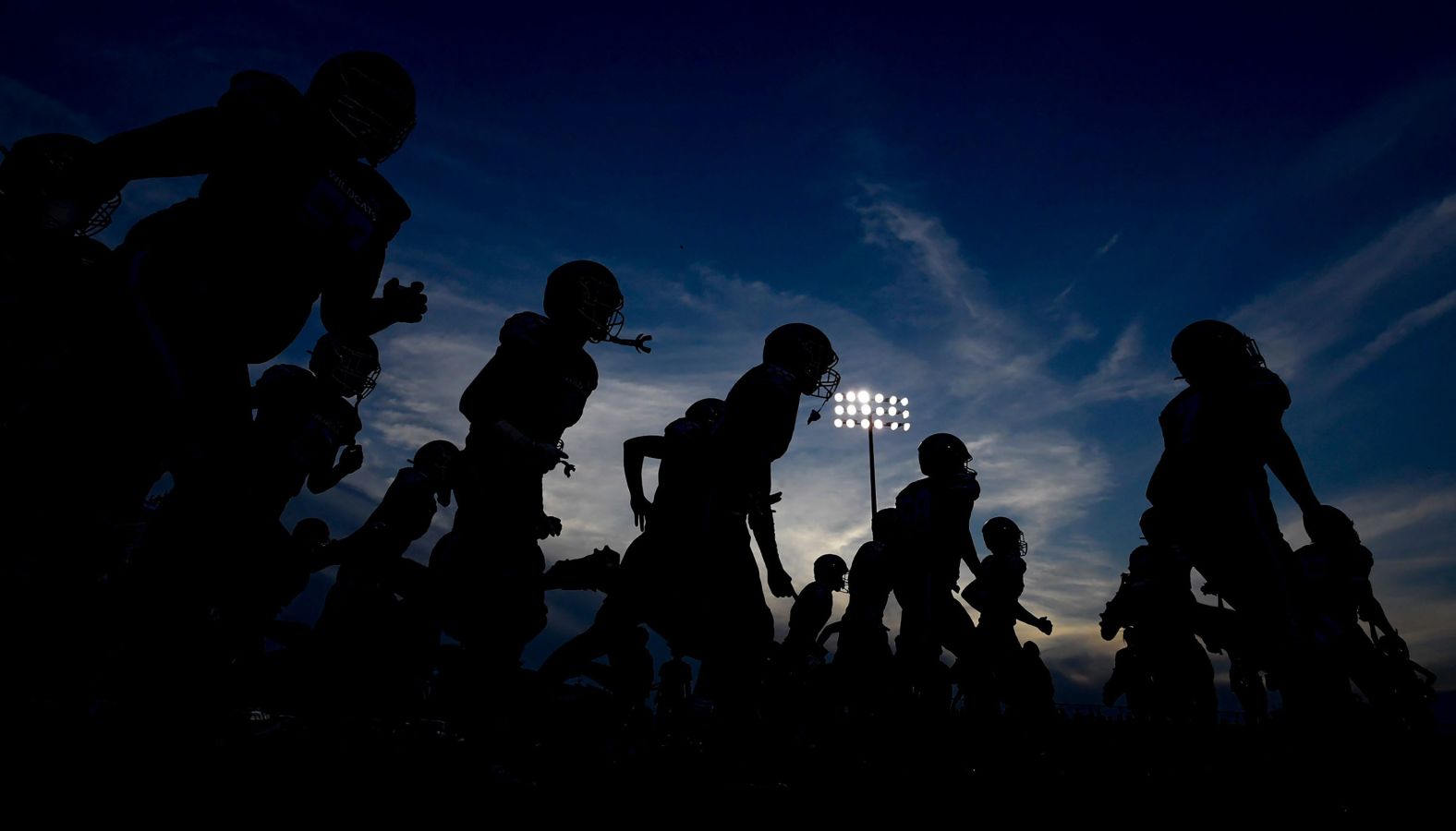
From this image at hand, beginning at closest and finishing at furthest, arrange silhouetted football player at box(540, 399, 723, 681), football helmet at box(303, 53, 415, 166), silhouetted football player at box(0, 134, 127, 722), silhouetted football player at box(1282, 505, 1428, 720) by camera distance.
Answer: silhouetted football player at box(0, 134, 127, 722) → football helmet at box(303, 53, 415, 166) → silhouetted football player at box(1282, 505, 1428, 720) → silhouetted football player at box(540, 399, 723, 681)

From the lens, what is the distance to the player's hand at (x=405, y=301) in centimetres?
422

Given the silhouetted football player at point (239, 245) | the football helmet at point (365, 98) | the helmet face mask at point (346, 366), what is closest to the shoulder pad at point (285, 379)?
the helmet face mask at point (346, 366)

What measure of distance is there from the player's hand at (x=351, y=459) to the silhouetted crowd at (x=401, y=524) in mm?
97

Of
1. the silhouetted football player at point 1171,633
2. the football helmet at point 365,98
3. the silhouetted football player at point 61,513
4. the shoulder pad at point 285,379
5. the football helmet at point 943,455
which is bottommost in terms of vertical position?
the silhouetted football player at point 61,513

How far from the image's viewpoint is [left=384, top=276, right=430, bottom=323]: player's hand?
4.22 metres

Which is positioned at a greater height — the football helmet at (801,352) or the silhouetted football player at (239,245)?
the football helmet at (801,352)

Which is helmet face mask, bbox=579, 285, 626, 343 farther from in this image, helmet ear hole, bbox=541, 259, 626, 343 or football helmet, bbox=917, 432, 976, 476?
football helmet, bbox=917, 432, 976, 476

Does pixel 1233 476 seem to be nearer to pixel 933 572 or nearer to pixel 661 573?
pixel 933 572

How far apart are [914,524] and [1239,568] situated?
3.73 m

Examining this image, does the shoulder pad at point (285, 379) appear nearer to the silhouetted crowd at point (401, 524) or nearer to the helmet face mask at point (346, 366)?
the silhouetted crowd at point (401, 524)

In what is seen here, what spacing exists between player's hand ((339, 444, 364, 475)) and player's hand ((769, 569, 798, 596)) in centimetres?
502

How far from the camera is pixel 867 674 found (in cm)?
1036

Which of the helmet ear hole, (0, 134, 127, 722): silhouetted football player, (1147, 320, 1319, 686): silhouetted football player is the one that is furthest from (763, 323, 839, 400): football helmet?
(0, 134, 127, 722): silhouetted football player

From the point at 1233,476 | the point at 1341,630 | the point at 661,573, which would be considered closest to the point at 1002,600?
the point at 1341,630
